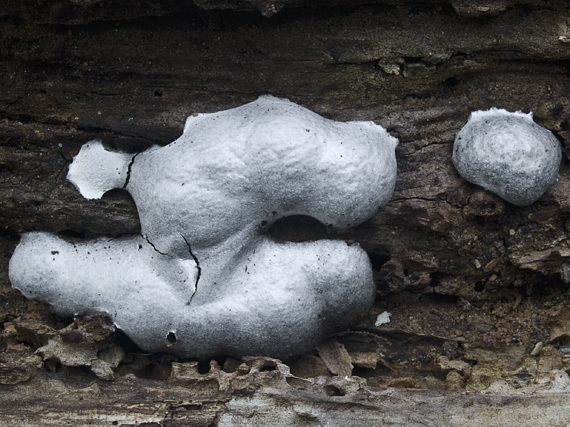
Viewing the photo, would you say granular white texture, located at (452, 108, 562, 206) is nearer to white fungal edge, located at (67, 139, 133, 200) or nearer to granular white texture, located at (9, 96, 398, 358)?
granular white texture, located at (9, 96, 398, 358)

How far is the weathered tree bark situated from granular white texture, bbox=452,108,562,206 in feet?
0.23

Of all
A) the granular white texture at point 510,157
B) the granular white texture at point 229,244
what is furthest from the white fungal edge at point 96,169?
→ the granular white texture at point 510,157

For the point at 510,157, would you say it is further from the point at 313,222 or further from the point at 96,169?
the point at 96,169

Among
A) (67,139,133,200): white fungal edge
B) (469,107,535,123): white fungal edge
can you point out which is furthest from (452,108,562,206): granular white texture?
(67,139,133,200): white fungal edge

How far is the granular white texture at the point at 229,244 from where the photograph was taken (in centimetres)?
242

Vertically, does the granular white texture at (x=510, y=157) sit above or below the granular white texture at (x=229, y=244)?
above

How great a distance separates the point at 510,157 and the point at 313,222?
831mm

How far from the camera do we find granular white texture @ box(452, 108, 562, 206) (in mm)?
2430

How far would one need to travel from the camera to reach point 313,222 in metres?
2.63

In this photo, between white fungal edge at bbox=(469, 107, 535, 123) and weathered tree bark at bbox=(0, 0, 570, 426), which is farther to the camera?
white fungal edge at bbox=(469, 107, 535, 123)

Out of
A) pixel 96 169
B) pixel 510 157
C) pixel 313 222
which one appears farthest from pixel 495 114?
pixel 96 169

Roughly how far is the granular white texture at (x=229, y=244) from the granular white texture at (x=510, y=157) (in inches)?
12.7

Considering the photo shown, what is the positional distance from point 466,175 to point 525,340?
0.75 m

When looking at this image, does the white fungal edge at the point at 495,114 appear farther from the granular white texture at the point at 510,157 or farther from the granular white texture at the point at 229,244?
the granular white texture at the point at 229,244
